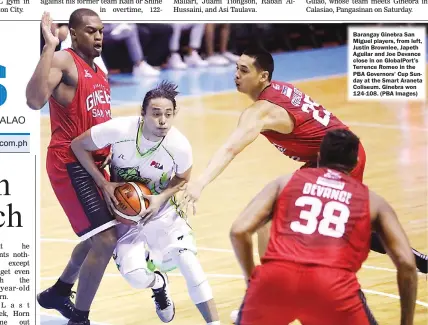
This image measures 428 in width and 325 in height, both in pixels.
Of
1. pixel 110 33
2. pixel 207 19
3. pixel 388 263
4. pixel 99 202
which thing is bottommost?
pixel 388 263

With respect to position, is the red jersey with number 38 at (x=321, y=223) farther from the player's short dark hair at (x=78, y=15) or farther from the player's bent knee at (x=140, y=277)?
the player's short dark hair at (x=78, y=15)

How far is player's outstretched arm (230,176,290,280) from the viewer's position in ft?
15.3

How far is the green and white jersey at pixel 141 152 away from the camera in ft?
20.3

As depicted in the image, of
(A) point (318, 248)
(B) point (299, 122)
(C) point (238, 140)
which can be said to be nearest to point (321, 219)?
(A) point (318, 248)

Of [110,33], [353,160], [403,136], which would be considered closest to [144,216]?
[353,160]

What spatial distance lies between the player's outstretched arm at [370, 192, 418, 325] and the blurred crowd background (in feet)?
27.2

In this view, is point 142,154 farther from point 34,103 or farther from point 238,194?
point 238,194

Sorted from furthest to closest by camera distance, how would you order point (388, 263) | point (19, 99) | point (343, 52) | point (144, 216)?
1. point (343, 52)
2. point (388, 263)
3. point (19, 99)
4. point (144, 216)

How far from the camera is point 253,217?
4660 millimetres

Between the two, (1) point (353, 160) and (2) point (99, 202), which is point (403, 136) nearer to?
(2) point (99, 202)

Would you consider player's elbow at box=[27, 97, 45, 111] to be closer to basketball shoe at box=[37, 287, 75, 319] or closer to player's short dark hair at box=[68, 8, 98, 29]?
player's short dark hair at box=[68, 8, 98, 29]

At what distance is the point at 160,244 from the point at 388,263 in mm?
2208

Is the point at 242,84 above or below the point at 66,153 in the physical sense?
above

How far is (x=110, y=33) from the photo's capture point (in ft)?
43.8
